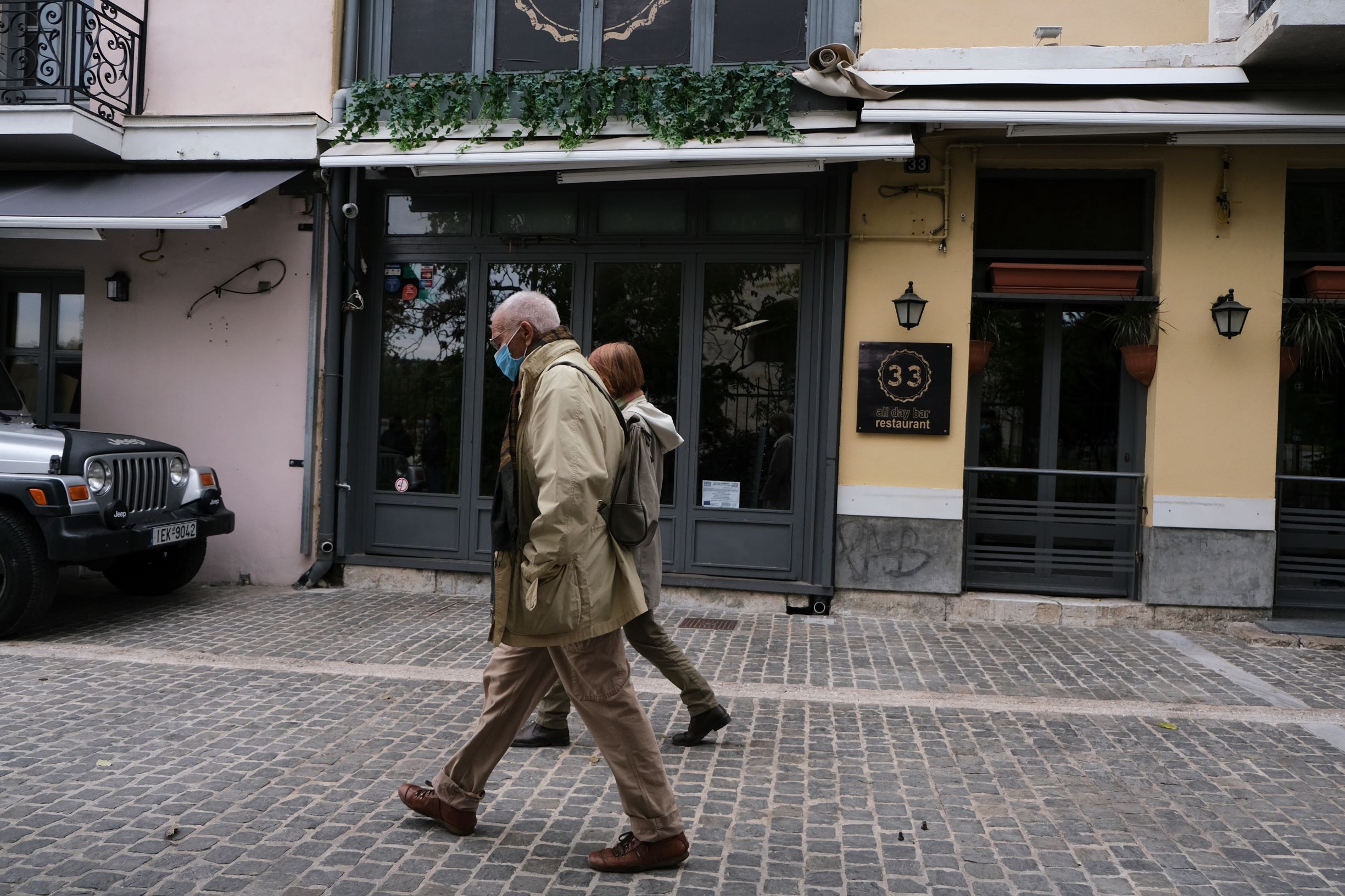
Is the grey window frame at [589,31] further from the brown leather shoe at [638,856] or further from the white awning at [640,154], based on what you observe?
the brown leather shoe at [638,856]

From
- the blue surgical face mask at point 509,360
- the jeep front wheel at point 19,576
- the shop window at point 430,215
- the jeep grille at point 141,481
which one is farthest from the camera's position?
the shop window at point 430,215

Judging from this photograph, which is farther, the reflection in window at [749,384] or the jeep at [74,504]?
the reflection in window at [749,384]

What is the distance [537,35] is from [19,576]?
5888 mm

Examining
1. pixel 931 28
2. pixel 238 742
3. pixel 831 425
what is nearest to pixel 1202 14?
pixel 931 28

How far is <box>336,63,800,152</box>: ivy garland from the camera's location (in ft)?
27.2

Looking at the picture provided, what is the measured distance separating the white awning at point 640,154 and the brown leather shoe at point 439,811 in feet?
18.3

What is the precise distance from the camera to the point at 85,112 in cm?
886

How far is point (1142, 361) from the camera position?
8391 mm

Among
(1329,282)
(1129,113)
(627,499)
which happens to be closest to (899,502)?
(1129,113)

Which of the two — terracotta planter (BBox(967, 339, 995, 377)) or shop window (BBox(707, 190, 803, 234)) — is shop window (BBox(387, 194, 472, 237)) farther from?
terracotta planter (BBox(967, 339, 995, 377))

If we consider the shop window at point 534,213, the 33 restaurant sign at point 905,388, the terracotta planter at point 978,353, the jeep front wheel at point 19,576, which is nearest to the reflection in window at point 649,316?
the shop window at point 534,213

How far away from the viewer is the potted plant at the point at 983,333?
8.66m

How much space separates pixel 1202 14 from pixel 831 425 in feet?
14.2

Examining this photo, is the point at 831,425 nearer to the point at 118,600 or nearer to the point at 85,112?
the point at 118,600
